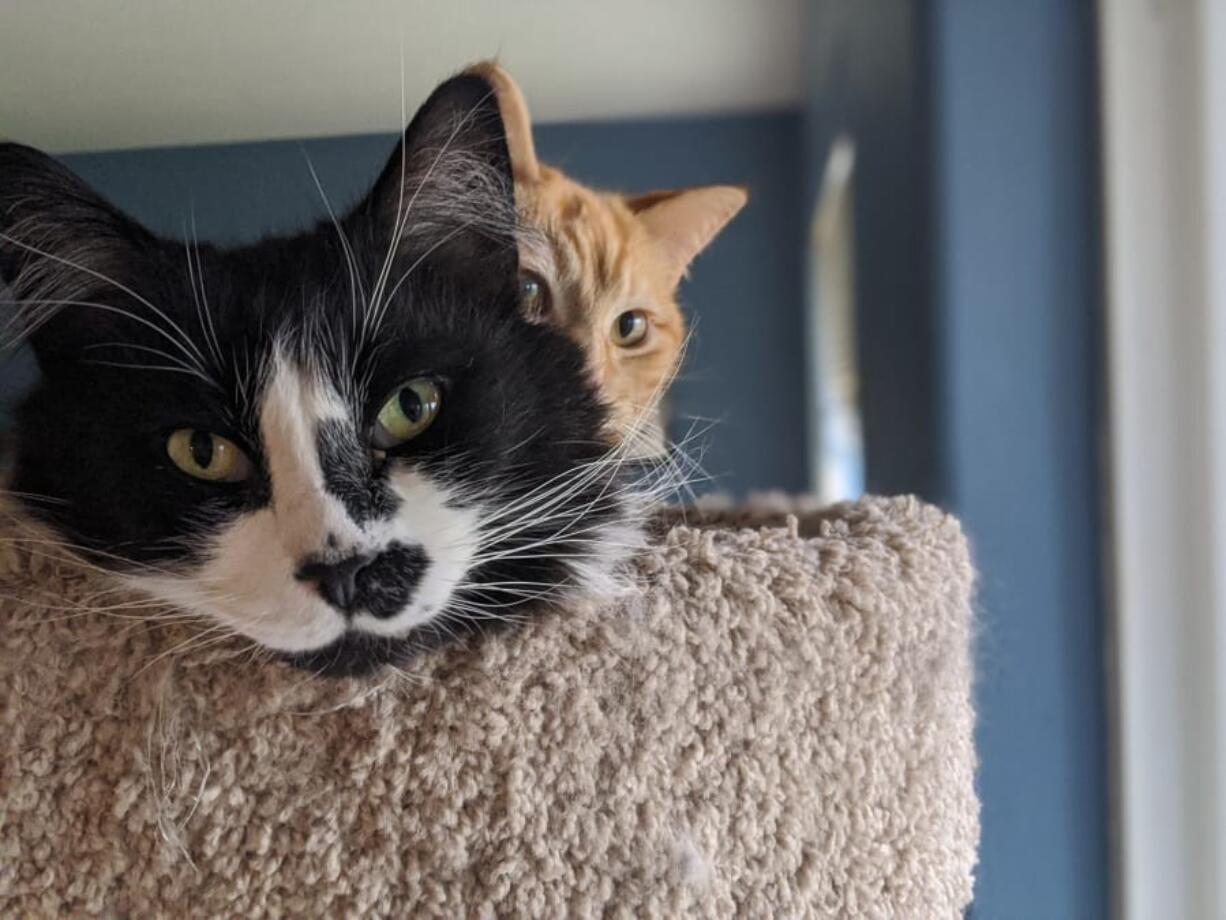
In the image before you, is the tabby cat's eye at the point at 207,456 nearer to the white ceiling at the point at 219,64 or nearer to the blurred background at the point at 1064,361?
the white ceiling at the point at 219,64

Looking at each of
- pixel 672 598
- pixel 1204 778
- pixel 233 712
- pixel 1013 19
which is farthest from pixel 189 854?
pixel 1013 19

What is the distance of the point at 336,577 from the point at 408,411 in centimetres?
12

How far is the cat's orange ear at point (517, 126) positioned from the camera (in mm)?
740

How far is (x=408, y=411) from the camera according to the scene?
0.59 meters

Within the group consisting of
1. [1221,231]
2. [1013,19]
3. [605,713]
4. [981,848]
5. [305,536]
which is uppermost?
[1013,19]

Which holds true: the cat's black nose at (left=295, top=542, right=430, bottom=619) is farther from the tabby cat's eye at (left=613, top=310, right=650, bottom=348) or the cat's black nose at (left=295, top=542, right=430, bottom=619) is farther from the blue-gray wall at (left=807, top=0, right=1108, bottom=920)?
the blue-gray wall at (left=807, top=0, right=1108, bottom=920)

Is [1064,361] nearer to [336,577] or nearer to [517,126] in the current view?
[517,126]

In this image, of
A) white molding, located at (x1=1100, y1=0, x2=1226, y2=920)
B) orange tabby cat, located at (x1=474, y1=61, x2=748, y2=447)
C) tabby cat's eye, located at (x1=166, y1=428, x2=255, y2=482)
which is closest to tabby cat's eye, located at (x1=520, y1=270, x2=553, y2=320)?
orange tabby cat, located at (x1=474, y1=61, x2=748, y2=447)

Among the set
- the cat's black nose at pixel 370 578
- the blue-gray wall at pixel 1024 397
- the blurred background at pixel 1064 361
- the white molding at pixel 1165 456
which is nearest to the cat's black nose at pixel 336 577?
the cat's black nose at pixel 370 578

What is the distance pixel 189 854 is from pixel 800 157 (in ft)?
3.35

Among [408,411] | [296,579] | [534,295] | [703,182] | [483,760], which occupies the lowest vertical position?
[483,760]

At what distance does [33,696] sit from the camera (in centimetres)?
56

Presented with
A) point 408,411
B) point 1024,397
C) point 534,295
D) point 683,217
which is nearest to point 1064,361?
point 1024,397

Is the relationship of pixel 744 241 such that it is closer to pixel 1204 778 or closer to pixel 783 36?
pixel 783 36
